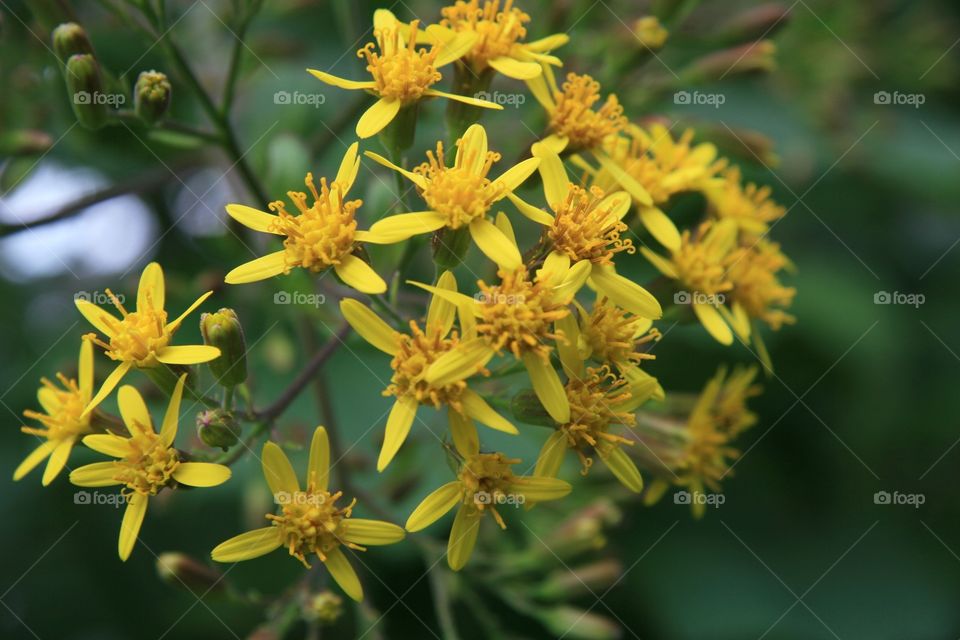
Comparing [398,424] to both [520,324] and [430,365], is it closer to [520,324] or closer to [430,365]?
[430,365]

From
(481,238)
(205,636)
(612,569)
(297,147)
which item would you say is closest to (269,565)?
(205,636)

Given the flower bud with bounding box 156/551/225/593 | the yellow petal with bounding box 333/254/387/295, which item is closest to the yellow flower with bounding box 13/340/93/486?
the flower bud with bounding box 156/551/225/593

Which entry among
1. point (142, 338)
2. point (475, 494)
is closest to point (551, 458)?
point (475, 494)

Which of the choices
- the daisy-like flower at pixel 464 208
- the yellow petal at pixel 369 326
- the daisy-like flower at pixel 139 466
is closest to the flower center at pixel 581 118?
the daisy-like flower at pixel 464 208

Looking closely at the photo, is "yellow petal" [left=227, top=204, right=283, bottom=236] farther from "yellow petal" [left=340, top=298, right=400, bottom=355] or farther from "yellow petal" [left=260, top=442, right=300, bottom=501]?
"yellow petal" [left=260, top=442, right=300, bottom=501]

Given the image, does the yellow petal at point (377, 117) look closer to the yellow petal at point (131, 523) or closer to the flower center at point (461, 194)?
the flower center at point (461, 194)

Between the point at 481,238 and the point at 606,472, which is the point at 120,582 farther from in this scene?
the point at 481,238

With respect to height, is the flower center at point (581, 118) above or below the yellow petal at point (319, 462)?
above
